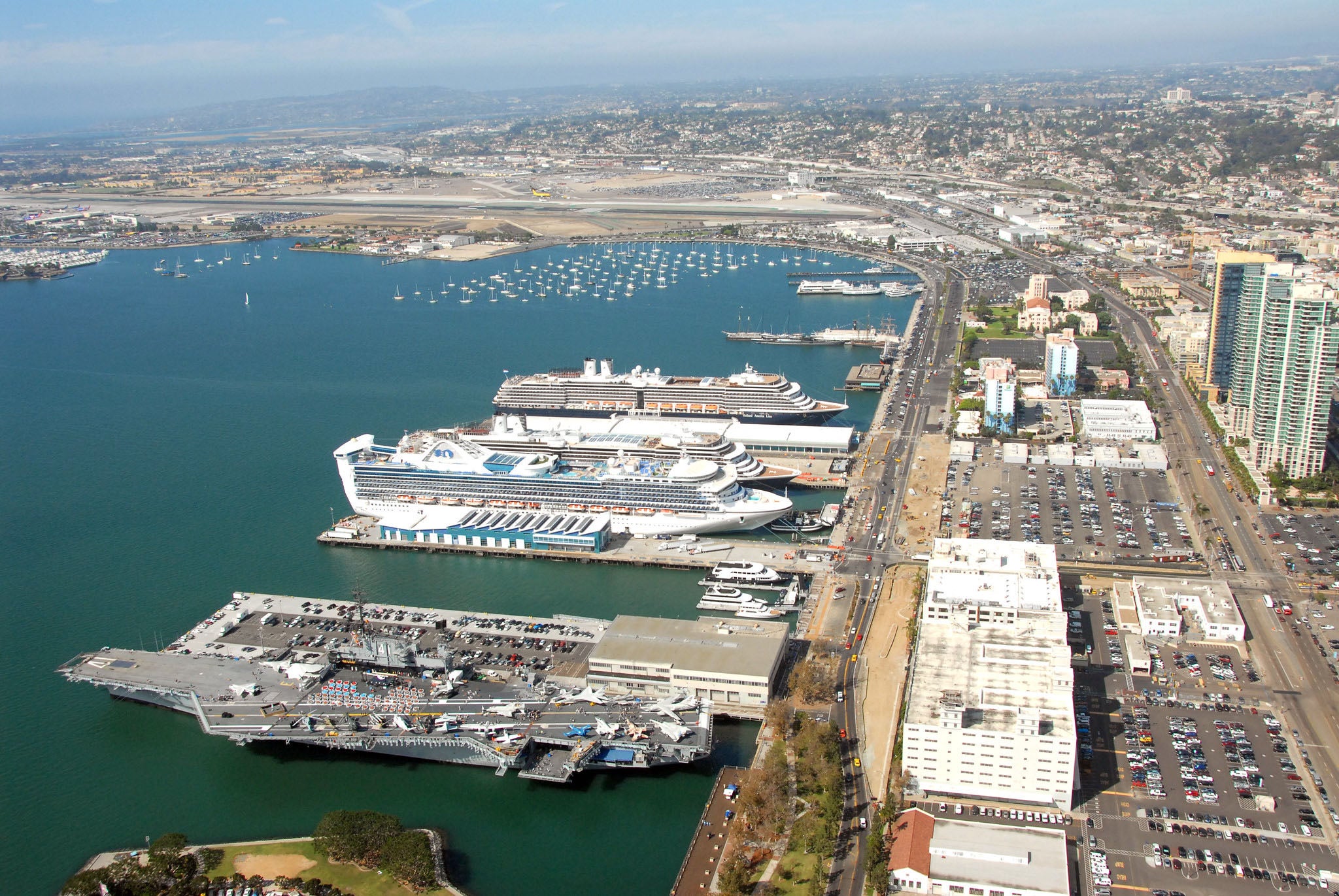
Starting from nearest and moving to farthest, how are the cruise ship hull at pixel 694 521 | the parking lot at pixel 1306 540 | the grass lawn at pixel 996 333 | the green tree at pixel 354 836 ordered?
the green tree at pixel 354 836
the parking lot at pixel 1306 540
the cruise ship hull at pixel 694 521
the grass lawn at pixel 996 333

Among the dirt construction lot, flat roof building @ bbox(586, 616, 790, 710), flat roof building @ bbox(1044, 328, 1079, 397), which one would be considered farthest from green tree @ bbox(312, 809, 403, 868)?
flat roof building @ bbox(1044, 328, 1079, 397)

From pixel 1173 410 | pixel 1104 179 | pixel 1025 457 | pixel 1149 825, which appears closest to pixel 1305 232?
pixel 1104 179

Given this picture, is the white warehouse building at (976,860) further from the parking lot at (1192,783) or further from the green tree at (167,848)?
the green tree at (167,848)

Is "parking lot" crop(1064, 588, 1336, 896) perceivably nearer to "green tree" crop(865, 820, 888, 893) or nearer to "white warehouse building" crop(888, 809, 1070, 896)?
"white warehouse building" crop(888, 809, 1070, 896)

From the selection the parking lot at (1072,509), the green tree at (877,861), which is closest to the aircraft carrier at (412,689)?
the green tree at (877,861)

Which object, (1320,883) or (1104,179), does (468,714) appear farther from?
(1104,179)

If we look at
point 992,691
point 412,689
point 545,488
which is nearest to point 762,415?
point 545,488
